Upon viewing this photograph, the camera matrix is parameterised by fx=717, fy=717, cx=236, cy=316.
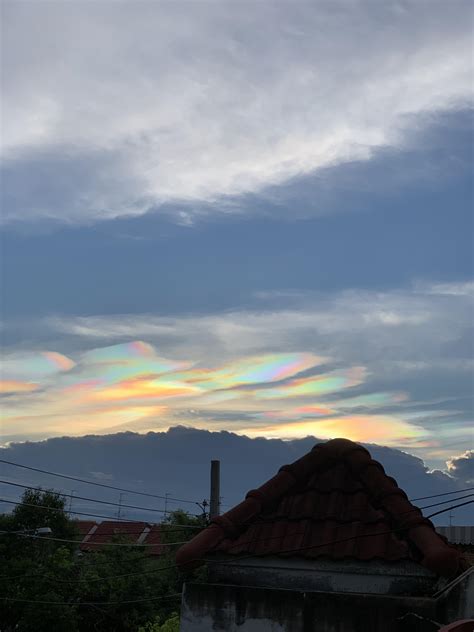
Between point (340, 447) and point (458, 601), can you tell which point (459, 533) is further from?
point (458, 601)

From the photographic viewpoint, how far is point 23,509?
54188 mm

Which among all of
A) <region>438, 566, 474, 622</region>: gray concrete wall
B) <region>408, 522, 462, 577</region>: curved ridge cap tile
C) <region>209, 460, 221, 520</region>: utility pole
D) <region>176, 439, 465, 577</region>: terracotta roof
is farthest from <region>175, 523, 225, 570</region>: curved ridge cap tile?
<region>209, 460, 221, 520</region>: utility pole

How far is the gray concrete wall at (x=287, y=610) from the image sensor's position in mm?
11414

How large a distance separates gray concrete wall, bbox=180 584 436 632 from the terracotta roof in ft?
2.57

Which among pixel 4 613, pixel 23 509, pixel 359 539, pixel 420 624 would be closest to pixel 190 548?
pixel 359 539

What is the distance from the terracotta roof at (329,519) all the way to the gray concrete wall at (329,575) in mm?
161

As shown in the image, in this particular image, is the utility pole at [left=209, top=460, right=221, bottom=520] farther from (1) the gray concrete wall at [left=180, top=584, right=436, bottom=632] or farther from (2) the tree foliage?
(1) the gray concrete wall at [left=180, top=584, right=436, bottom=632]

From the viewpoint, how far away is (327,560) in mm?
12672

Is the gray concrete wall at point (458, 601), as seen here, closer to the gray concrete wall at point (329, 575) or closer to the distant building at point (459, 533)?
the gray concrete wall at point (329, 575)

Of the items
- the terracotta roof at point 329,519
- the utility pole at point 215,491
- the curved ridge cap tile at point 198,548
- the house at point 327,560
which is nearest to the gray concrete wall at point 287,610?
the house at point 327,560

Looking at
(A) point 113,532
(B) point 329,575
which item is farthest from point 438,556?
(A) point 113,532

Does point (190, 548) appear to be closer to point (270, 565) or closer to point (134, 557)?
point (270, 565)

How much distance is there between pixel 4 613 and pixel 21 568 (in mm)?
2390

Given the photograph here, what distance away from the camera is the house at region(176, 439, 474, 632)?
11.5 meters
